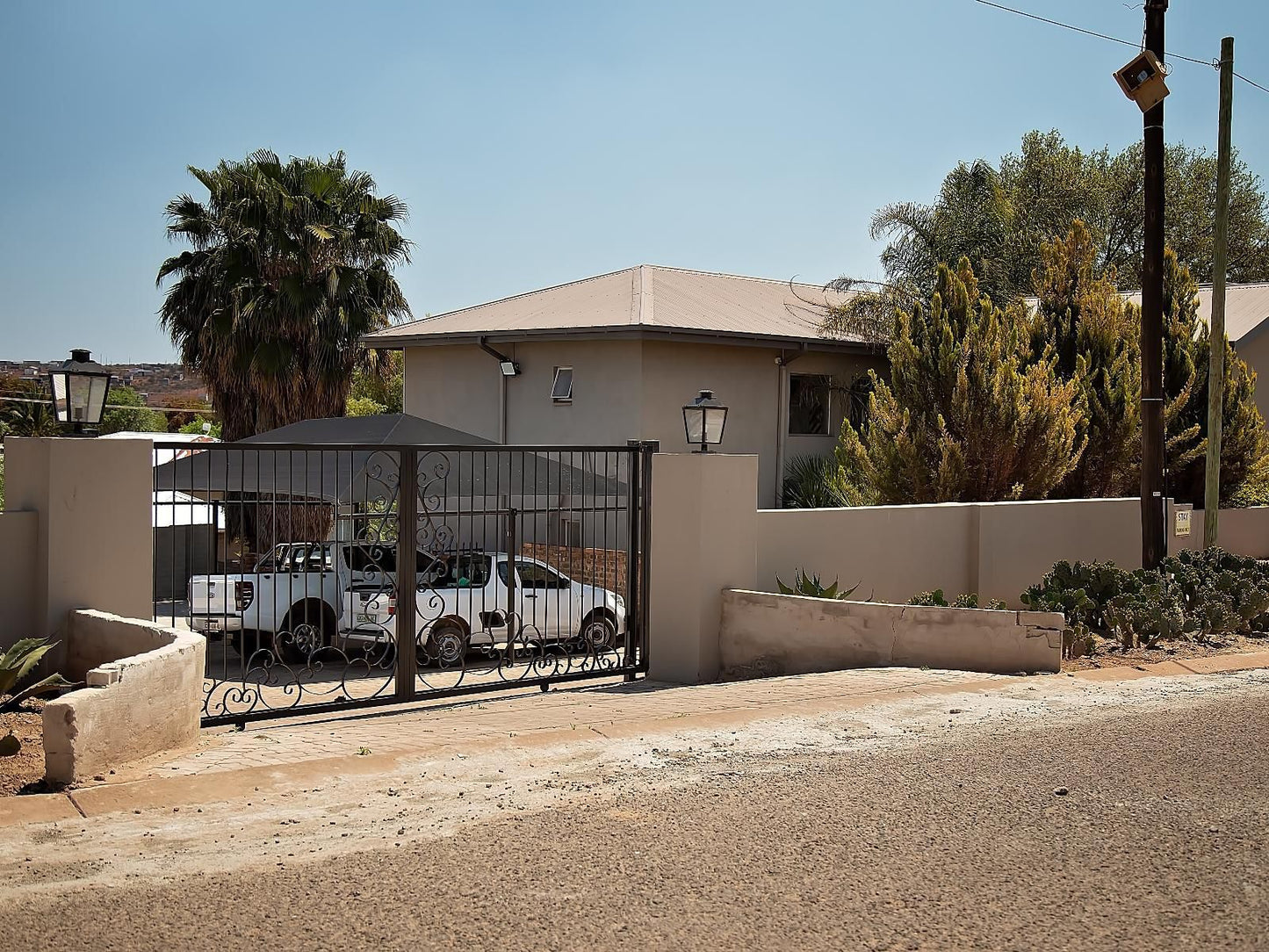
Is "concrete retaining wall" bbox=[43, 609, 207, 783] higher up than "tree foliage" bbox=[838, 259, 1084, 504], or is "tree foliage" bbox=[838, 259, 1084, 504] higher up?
"tree foliage" bbox=[838, 259, 1084, 504]

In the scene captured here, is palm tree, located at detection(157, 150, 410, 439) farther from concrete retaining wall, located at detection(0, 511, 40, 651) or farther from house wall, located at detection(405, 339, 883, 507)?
concrete retaining wall, located at detection(0, 511, 40, 651)

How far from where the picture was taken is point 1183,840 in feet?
18.0

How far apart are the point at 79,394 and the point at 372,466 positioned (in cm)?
274

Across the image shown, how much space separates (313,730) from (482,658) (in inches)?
176

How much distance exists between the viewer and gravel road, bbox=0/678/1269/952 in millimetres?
4418

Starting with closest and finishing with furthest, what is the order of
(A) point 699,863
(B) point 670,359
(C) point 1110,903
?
(C) point 1110,903, (A) point 699,863, (B) point 670,359

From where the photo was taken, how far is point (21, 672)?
24.1ft

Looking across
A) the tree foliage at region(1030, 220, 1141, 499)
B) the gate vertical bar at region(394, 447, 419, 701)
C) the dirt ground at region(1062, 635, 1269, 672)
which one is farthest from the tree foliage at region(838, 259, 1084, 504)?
the gate vertical bar at region(394, 447, 419, 701)

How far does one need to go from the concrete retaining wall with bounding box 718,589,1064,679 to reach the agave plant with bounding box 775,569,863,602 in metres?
0.81

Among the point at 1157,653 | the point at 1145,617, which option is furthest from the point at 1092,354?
the point at 1157,653

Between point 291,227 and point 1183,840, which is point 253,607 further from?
point 291,227

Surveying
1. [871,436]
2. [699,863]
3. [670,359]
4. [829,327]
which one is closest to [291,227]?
[670,359]

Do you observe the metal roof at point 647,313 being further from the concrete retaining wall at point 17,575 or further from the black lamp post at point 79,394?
the concrete retaining wall at point 17,575

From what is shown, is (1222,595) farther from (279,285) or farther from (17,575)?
(279,285)
